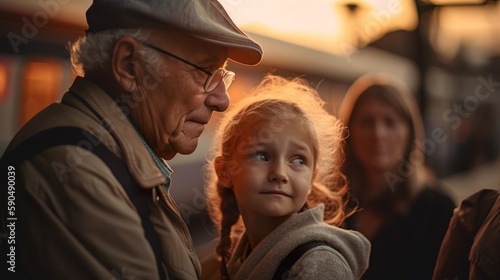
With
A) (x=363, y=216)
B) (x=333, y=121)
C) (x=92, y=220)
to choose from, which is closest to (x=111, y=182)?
(x=92, y=220)

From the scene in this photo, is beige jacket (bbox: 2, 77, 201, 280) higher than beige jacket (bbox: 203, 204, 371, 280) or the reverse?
higher

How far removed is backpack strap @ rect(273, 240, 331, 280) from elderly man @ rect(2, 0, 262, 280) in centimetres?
22

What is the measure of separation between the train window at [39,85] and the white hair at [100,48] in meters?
0.18

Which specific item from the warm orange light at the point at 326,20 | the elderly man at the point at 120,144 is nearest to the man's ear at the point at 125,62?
the elderly man at the point at 120,144

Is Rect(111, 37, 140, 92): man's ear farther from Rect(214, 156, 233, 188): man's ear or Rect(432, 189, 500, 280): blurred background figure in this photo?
Rect(432, 189, 500, 280): blurred background figure

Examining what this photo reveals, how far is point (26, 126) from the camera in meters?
1.68

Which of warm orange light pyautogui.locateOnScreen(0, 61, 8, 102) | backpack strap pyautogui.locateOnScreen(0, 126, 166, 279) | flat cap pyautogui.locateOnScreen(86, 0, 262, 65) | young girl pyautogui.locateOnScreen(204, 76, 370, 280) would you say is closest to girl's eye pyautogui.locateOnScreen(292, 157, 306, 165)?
young girl pyautogui.locateOnScreen(204, 76, 370, 280)

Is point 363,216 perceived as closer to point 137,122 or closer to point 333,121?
point 333,121

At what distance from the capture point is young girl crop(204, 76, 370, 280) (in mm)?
1840

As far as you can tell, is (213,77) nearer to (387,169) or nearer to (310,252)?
(310,252)

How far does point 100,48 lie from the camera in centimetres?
170

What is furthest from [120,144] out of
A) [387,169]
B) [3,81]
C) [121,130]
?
[387,169]

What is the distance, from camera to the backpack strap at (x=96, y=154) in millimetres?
1594

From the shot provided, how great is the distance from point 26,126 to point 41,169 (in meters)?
0.17
